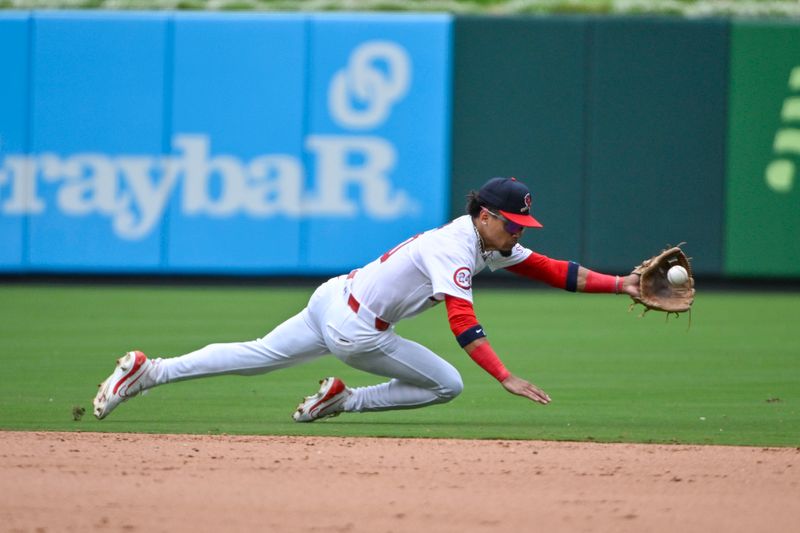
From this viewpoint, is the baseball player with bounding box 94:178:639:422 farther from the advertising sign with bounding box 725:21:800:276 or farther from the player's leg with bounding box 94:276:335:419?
the advertising sign with bounding box 725:21:800:276

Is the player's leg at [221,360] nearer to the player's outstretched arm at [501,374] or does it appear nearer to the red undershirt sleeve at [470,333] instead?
the red undershirt sleeve at [470,333]

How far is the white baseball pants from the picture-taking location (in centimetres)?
625

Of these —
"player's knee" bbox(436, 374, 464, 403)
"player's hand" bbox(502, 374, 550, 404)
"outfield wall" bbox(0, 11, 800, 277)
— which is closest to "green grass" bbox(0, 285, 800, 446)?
"player's knee" bbox(436, 374, 464, 403)

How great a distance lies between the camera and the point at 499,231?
6.04 metres

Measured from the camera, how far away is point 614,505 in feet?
15.8

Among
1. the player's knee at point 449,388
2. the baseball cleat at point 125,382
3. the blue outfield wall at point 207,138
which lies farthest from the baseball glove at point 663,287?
the blue outfield wall at point 207,138

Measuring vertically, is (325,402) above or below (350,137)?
below

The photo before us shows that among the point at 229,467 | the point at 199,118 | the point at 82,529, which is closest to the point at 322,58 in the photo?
the point at 199,118

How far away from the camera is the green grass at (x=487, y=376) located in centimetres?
667

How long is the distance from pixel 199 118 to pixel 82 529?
11929 mm

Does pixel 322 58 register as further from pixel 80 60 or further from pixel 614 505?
pixel 614 505

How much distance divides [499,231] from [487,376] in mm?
3085

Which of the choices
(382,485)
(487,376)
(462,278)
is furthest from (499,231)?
(487,376)

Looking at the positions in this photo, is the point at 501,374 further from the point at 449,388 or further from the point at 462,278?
the point at 449,388
